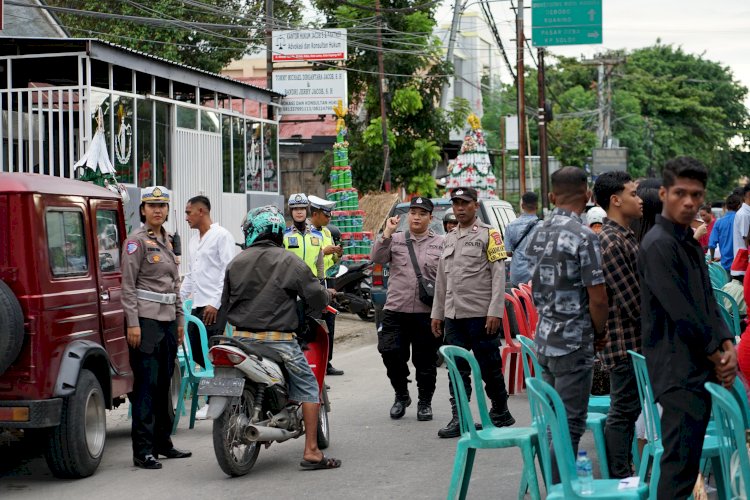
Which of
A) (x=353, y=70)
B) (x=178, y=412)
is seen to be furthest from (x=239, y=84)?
(x=178, y=412)

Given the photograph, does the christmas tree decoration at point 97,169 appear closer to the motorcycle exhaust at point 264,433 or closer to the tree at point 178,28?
the motorcycle exhaust at point 264,433

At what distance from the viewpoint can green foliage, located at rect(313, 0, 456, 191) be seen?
2945cm

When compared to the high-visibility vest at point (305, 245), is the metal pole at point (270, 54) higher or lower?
higher

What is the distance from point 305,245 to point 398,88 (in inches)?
753

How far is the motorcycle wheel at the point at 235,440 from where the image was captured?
753 centimetres

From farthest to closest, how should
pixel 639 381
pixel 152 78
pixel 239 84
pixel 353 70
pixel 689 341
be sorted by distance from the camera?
1. pixel 353 70
2. pixel 239 84
3. pixel 152 78
4. pixel 639 381
5. pixel 689 341

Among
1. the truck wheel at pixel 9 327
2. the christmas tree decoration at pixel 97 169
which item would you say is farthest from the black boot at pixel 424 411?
the christmas tree decoration at pixel 97 169

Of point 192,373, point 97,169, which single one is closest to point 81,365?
point 192,373

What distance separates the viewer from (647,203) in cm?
707

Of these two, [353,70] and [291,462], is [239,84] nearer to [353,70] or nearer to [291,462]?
[353,70]

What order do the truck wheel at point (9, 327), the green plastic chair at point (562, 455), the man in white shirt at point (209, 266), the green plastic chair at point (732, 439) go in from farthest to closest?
1. the man in white shirt at point (209, 266)
2. the truck wheel at point (9, 327)
3. the green plastic chair at point (562, 455)
4. the green plastic chair at point (732, 439)

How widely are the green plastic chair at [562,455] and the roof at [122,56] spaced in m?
12.4

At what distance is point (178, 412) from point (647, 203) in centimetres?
451

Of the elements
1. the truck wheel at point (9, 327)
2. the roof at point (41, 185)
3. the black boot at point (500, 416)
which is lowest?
the black boot at point (500, 416)
